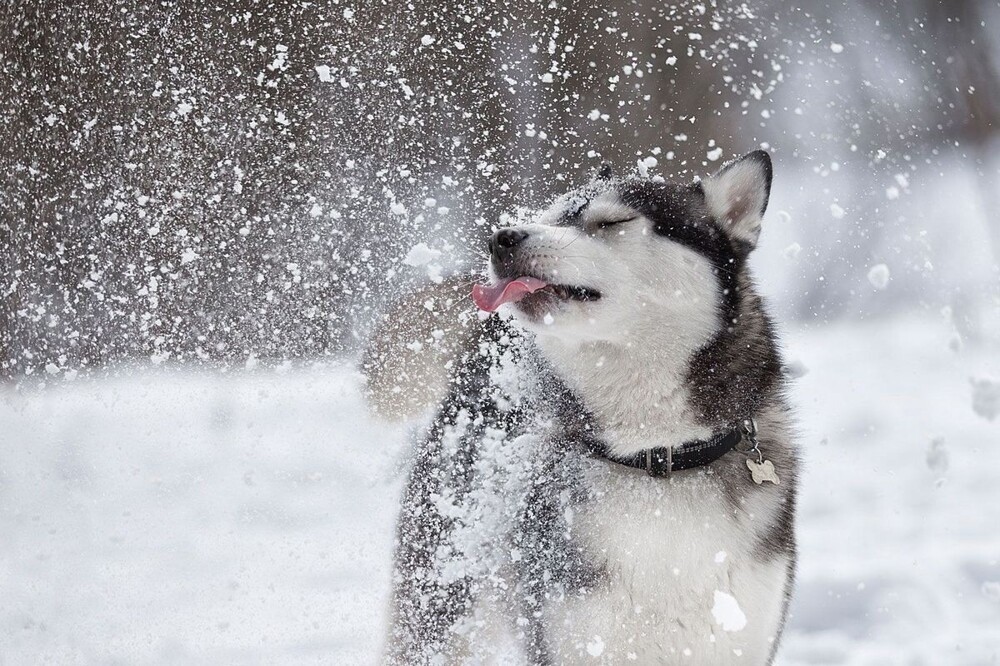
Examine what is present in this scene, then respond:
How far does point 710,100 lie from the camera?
3129 mm

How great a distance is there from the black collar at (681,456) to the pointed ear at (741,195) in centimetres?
47

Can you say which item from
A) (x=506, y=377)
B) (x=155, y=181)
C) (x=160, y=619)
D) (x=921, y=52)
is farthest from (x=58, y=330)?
(x=921, y=52)

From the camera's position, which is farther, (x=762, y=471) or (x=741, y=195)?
(x=741, y=195)

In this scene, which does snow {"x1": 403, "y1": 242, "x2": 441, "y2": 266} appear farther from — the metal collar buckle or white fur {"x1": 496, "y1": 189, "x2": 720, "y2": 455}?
the metal collar buckle

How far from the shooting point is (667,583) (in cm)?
148

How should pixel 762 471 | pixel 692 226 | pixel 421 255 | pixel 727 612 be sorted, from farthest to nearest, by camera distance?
pixel 421 255 < pixel 692 226 < pixel 762 471 < pixel 727 612

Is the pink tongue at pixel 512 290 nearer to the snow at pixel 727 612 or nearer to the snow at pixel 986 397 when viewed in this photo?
the snow at pixel 727 612

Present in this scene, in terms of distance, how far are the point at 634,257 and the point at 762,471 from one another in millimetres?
503

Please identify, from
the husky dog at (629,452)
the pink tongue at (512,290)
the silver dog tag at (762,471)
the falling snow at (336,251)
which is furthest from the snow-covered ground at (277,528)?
the pink tongue at (512,290)

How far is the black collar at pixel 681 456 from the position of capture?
1.57 m

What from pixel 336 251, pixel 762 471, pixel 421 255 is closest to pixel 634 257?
pixel 762 471

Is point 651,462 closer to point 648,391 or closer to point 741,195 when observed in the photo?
point 648,391

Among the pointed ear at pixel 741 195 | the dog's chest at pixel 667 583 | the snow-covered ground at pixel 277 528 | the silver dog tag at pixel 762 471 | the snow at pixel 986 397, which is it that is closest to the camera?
the dog's chest at pixel 667 583

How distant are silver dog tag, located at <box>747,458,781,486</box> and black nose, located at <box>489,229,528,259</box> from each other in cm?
65
